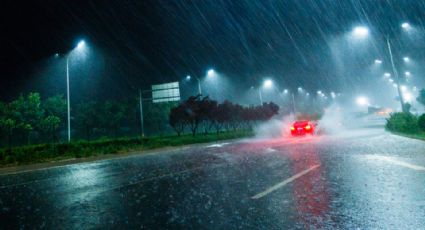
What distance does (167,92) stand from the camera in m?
35.9

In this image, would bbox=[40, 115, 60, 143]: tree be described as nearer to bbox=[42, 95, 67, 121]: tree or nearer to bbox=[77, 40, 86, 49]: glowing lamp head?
bbox=[42, 95, 67, 121]: tree

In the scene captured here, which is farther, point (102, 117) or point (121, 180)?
point (102, 117)

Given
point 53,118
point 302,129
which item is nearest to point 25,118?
point 53,118

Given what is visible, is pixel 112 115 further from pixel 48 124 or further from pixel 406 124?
pixel 406 124

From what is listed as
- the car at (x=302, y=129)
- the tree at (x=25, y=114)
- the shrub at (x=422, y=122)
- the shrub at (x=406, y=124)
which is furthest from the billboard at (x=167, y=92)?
the shrub at (x=422, y=122)

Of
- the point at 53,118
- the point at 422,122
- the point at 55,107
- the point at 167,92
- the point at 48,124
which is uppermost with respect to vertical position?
the point at 167,92

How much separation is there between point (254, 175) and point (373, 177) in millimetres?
2821

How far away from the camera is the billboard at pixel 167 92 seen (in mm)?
Answer: 35344

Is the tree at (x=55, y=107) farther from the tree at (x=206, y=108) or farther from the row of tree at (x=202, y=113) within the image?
the tree at (x=206, y=108)

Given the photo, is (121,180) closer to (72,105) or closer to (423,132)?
(423,132)

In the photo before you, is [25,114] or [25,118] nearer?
[25,114]

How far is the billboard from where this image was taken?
35344 mm

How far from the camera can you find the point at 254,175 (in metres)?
7.83

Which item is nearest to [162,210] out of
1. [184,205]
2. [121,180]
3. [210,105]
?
[184,205]
